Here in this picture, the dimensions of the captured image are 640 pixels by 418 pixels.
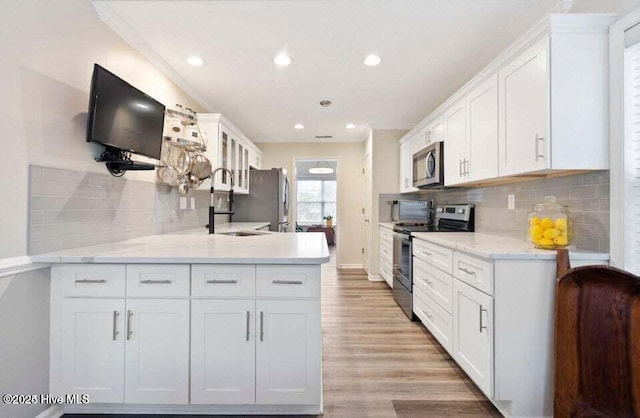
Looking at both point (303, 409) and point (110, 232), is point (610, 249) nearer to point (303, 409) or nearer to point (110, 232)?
point (303, 409)

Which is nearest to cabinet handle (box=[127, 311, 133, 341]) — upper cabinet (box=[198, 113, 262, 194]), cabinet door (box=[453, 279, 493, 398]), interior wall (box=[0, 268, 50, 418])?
interior wall (box=[0, 268, 50, 418])

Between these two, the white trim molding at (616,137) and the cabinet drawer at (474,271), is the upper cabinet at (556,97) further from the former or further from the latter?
the cabinet drawer at (474,271)

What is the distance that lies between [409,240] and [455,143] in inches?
40.3

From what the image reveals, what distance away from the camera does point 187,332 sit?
60.6 inches

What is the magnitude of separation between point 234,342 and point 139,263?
632 millimetres

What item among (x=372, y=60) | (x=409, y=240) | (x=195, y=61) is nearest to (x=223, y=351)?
(x=409, y=240)

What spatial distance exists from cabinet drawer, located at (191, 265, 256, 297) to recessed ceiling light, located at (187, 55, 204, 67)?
1.90 metres

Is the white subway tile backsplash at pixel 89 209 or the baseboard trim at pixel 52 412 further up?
the white subway tile backsplash at pixel 89 209

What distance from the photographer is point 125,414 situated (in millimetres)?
1624

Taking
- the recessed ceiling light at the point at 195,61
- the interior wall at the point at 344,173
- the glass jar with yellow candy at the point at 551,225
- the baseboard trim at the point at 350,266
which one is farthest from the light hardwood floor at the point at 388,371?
the recessed ceiling light at the point at 195,61

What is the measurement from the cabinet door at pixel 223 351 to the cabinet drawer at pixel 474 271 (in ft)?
4.24

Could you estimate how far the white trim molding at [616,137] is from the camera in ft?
4.96

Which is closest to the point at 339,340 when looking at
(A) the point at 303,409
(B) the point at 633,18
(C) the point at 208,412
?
(A) the point at 303,409

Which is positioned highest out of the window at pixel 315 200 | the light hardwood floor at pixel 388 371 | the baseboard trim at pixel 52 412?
the window at pixel 315 200
